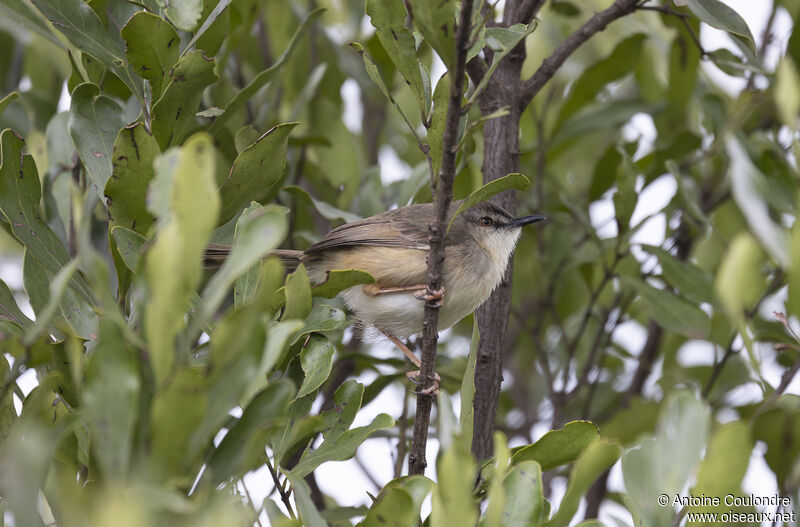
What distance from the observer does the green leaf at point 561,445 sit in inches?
84.9

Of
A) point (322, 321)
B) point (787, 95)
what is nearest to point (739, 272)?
point (787, 95)

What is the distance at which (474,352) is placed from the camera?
2250 millimetres

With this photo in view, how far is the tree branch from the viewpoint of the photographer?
3274 mm

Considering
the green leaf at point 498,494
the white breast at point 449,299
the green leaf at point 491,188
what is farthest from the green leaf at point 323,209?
the green leaf at point 498,494

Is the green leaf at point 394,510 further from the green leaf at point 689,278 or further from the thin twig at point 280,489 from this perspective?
the green leaf at point 689,278

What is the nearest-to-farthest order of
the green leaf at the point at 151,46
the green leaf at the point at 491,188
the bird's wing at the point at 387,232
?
the green leaf at the point at 491,188
the green leaf at the point at 151,46
the bird's wing at the point at 387,232

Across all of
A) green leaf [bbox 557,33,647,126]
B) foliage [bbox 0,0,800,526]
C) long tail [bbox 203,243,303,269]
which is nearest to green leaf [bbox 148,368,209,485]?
foliage [bbox 0,0,800,526]

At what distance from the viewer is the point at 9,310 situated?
234 centimetres

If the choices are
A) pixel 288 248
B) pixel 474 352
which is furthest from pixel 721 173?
pixel 474 352

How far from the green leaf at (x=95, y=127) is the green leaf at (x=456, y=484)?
4.65 ft

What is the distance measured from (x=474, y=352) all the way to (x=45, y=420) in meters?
1.15

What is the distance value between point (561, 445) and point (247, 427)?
0.92 meters

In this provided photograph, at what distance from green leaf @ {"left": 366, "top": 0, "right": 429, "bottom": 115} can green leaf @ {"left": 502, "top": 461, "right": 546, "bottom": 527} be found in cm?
95

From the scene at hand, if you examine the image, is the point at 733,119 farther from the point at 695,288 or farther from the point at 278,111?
the point at 278,111
